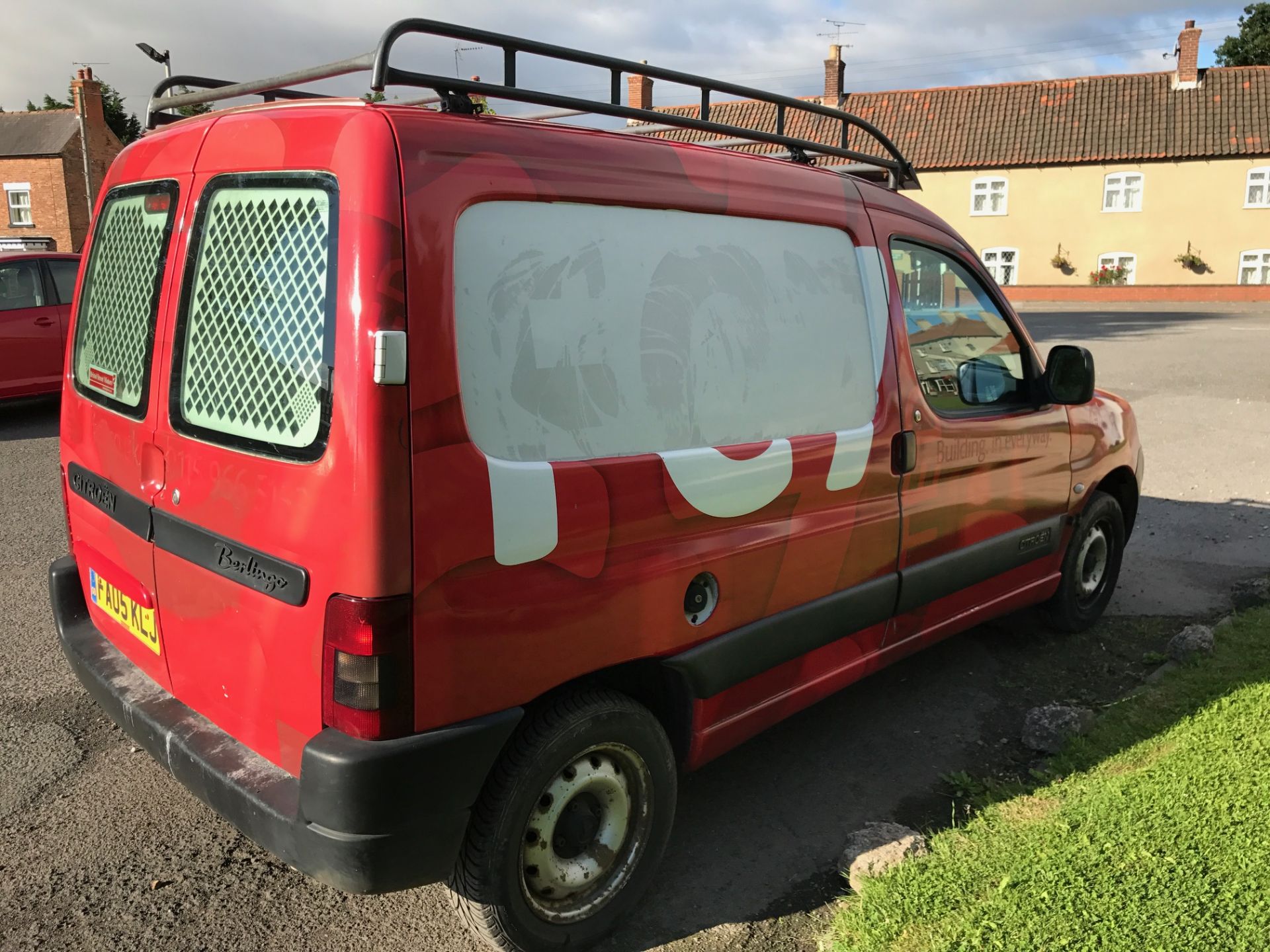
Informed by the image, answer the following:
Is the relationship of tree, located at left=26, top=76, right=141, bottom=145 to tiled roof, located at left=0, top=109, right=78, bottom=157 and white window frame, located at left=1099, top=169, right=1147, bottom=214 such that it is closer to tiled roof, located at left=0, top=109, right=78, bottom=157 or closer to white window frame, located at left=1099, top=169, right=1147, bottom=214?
tiled roof, located at left=0, top=109, right=78, bottom=157

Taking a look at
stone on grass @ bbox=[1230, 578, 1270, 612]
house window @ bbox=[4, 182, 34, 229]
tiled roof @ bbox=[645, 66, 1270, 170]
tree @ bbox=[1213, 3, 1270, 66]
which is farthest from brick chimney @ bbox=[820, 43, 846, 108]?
stone on grass @ bbox=[1230, 578, 1270, 612]

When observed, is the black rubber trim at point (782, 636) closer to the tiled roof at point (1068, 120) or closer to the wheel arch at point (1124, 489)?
the wheel arch at point (1124, 489)

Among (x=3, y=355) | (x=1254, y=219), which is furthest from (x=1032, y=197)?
(x=3, y=355)

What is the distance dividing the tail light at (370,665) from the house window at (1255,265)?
43.5 metres

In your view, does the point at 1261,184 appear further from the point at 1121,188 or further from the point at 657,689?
the point at 657,689

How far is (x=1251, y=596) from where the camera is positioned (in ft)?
18.2

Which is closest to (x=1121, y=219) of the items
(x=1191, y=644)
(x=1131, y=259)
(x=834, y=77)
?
(x=1131, y=259)

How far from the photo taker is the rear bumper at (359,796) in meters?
2.24

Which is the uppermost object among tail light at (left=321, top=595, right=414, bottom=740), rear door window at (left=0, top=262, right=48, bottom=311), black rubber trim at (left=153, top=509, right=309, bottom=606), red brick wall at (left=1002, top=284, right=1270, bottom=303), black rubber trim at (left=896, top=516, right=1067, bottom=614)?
red brick wall at (left=1002, top=284, right=1270, bottom=303)

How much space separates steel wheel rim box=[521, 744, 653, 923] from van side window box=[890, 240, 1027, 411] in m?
1.82

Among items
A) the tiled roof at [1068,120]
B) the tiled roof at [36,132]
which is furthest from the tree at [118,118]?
the tiled roof at [1068,120]

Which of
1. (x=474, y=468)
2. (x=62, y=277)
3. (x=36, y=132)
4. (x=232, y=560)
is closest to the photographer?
(x=474, y=468)

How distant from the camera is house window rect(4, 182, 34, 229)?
140ft

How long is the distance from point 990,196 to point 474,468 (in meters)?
43.2
